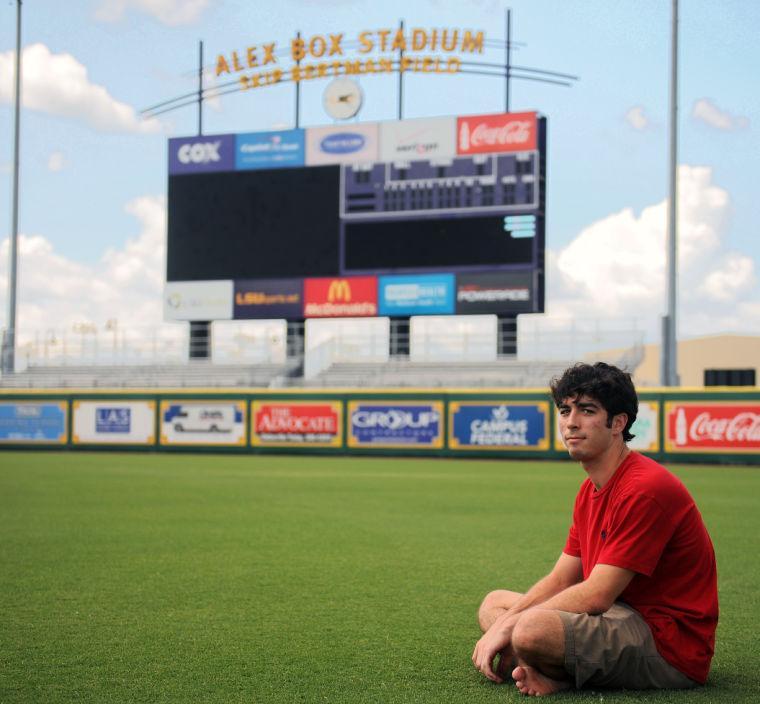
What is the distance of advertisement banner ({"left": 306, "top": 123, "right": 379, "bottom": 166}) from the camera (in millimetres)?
31828

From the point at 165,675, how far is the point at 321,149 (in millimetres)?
28681

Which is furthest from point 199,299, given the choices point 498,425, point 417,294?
point 498,425

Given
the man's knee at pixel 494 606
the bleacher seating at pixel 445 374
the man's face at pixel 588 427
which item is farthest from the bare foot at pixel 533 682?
the bleacher seating at pixel 445 374

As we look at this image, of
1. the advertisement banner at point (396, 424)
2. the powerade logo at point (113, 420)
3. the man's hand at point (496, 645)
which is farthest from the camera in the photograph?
the powerade logo at point (113, 420)

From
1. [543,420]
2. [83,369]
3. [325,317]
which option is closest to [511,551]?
[543,420]

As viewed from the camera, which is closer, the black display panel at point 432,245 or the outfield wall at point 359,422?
the outfield wall at point 359,422

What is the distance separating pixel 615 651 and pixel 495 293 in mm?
25820

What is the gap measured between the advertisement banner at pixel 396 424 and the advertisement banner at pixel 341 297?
3860 millimetres

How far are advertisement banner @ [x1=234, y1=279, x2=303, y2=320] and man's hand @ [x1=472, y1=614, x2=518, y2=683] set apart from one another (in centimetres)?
2737

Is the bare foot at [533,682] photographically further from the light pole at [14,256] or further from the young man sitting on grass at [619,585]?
the light pole at [14,256]

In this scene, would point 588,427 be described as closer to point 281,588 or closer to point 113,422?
point 281,588

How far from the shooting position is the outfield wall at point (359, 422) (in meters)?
25.0

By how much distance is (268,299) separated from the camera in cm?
3219

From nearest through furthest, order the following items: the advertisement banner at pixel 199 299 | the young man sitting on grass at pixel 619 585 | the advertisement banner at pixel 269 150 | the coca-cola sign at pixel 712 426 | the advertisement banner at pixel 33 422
Answer: the young man sitting on grass at pixel 619 585 < the coca-cola sign at pixel 712 426 < the advertisement banner at pixel 33 422 < the advertisement banner at pixel 269 150 < the advertisement banner at pixel 199 299
